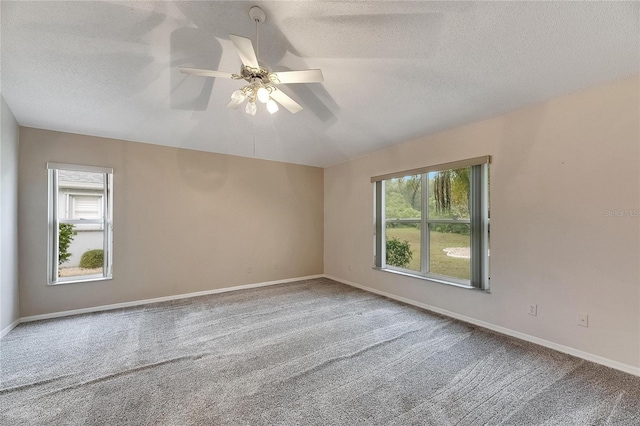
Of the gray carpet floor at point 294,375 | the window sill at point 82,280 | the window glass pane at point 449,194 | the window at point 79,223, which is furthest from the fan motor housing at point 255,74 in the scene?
the window sill at point 82,280

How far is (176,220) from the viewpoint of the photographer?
13.8ft

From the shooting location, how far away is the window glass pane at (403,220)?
4027 mm

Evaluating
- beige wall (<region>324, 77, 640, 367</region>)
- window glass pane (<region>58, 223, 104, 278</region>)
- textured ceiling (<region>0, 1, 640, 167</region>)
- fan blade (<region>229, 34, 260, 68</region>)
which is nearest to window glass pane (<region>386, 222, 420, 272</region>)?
beige wall (<region>324, 77, 640, 367</region>)

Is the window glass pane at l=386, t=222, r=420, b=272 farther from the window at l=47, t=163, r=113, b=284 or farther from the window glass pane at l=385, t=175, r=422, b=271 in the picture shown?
the window at l=47, t=163, r=113, b=284

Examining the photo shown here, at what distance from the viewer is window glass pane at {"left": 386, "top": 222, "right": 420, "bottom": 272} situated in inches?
159

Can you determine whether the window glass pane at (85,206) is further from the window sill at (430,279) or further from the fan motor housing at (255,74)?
the window sill at (430,279)

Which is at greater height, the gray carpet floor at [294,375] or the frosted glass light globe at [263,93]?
the frosted glass light globe at [263,93]

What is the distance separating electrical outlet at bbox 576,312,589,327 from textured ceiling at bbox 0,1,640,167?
2.11 metres

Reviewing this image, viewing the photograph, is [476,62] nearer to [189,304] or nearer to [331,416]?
[331,416]

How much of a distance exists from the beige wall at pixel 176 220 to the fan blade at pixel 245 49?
3.03m

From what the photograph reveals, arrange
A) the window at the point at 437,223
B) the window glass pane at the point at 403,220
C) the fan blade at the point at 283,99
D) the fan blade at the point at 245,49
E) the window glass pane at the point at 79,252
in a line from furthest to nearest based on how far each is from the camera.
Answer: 1. the window glass pane at the point at 403,220
2. the window glass pane at the point at 79,252
3. the window at the point at 437,223
4. the fan blade at the point at 283,99
5. the fan blade at the point at 245,49

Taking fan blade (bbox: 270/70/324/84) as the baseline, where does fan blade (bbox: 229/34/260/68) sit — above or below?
above

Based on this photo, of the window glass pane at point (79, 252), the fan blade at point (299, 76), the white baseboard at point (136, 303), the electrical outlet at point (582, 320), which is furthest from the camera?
the window glass pane at point (79, 252)

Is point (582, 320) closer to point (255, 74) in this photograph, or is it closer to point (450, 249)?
point (450, 249)
